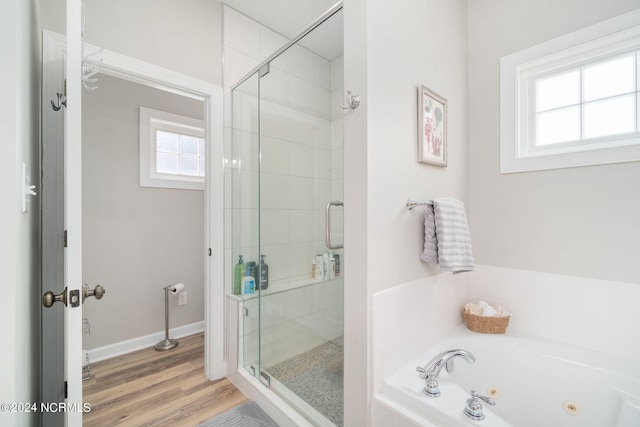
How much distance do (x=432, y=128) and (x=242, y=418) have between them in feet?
6.57

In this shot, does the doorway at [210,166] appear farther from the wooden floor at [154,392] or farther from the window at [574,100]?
the window at [574,100]

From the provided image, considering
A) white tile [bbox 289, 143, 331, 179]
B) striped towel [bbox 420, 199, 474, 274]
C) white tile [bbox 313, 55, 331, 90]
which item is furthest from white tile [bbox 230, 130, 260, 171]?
striped towel [bbox 420, 199, 474, 274]

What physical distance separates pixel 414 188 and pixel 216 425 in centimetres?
174

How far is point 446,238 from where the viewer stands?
132 centimetres

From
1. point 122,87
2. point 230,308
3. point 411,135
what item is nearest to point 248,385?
point 230,308

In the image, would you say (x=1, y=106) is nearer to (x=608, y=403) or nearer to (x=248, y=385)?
(x=248, y=385)

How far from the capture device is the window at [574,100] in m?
1.36

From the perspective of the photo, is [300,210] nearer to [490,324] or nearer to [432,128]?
[432,128]

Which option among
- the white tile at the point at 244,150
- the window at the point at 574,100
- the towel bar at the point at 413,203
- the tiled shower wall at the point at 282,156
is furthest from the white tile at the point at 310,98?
the window at the point at 574,100

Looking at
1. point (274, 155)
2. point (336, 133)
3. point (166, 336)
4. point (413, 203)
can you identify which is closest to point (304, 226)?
point (274, 155)

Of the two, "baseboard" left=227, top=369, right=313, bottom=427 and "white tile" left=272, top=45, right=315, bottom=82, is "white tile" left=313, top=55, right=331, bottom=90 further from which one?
"baseboard" left=227, top=369, right=313, bottom=427

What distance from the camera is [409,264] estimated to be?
1.37 metres

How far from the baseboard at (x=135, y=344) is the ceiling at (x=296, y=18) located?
2747 millimetres

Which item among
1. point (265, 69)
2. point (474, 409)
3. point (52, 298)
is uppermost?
point (265, 69)
